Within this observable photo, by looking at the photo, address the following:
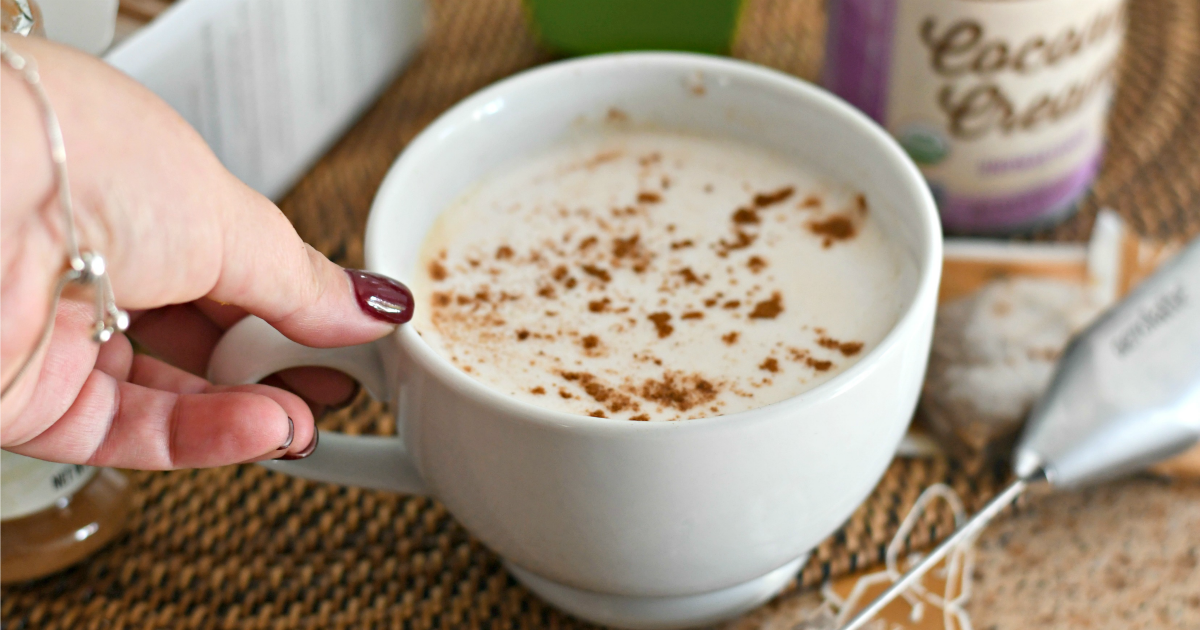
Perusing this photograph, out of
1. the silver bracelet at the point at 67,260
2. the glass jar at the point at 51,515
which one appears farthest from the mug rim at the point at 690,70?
the glass jar at the point at 51,515

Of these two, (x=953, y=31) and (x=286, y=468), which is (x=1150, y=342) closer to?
(x=953, y=31)

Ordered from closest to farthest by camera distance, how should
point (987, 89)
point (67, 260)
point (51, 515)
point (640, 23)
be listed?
point (67, 260) → point (51, 515) → point (987, 89) → point (640, 23)

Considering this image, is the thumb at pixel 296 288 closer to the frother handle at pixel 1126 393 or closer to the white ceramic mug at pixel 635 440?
the white ceramic mug at pixel 635 440

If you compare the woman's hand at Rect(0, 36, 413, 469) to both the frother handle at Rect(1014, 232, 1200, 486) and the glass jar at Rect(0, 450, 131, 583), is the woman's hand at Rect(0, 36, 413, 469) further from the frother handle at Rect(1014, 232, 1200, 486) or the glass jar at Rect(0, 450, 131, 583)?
the frother handle at Rect(1014, 232, 1200, 486)

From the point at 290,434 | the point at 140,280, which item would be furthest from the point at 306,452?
the point at 140,280

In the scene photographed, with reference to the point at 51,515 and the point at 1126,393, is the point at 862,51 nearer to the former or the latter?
the point at 1126,393
